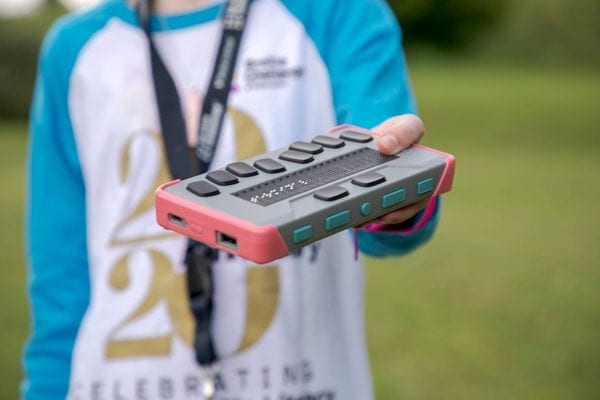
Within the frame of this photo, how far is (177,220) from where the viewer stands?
50.7 inches

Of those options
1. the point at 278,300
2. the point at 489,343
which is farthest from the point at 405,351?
the point at 278,300

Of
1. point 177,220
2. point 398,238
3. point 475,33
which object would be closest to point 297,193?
point 177,220

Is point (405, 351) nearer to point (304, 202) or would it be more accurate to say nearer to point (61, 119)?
point (61, 119)

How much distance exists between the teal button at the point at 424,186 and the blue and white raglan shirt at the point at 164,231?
0.38m

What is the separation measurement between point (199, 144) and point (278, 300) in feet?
1.10

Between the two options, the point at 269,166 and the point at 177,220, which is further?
the point at 269,166

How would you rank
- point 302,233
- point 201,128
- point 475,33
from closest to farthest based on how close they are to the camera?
point 302,233
point 201,128
point 475,33

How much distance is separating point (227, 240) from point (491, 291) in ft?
15.3

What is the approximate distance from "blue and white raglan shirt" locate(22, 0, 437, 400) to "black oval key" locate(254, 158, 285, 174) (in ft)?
1.23

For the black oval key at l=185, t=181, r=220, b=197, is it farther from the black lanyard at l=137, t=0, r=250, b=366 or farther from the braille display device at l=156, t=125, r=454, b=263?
the black lanyard at l=137, t=0, r=250, b=366

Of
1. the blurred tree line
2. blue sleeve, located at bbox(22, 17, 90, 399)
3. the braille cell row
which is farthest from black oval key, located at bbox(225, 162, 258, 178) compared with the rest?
the blurred tree line

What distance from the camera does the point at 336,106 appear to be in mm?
1809

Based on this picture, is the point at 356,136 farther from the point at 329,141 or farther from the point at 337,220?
the point at 337,220

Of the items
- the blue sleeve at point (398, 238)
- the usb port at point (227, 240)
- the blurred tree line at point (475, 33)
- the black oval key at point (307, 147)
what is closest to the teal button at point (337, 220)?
the usb port at point (227, 240)
